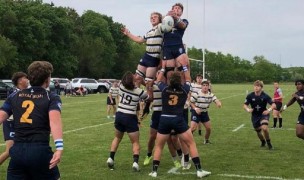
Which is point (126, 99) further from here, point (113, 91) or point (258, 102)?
point (113, 91)

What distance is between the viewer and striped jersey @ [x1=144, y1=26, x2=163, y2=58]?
32.1 feet

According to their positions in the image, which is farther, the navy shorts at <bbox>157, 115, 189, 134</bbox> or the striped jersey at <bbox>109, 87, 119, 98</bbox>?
the striped jersey at <bbox>109, 87, 119, 98</bbox>

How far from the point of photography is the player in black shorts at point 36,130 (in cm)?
492

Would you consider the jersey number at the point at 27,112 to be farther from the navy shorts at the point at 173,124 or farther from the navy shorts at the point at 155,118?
the navy shorts at the point at 155,118

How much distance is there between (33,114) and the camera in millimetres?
4984

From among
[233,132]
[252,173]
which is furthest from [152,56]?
[233,132]

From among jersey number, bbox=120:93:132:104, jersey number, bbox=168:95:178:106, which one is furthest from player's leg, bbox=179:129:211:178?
jersey number, bbox=120:93:132:104

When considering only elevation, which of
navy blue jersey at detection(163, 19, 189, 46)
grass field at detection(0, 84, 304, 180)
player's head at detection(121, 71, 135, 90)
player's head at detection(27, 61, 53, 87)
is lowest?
grass field at detection(0, 84, 304, 180)

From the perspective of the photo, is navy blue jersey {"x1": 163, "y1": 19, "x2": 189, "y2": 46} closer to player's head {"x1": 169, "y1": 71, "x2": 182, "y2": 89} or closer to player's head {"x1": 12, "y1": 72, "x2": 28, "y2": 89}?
player's head {"x1": 169, "y1": 71, "x2": 182, "y2": 89}

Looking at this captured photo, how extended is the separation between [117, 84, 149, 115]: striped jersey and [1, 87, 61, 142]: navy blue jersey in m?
4.60

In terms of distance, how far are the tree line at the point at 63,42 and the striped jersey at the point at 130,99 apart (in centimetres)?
4927

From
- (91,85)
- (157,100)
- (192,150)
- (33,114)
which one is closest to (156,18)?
(157,100)

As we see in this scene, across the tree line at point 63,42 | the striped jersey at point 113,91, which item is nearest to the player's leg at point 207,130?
the striped jersey at point 113,91

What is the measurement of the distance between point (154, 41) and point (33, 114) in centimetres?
522
